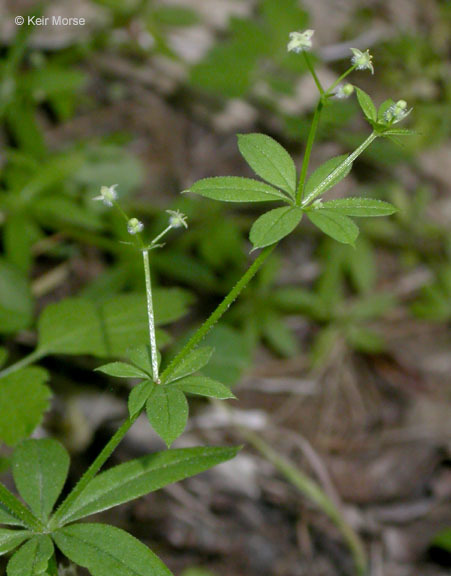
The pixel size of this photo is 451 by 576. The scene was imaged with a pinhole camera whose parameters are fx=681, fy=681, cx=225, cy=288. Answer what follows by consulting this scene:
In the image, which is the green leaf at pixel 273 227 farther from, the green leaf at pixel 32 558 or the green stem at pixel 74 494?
the green leaf at pixel 32 558

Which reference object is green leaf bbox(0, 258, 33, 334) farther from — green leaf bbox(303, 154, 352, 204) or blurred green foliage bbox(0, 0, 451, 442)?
green leaf bbox(303, 154, 352, 204)

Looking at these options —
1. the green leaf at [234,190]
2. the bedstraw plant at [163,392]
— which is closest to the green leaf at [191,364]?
the bedstraw plant at [163,392]

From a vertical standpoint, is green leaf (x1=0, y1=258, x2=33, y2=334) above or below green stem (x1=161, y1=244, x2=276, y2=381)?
below

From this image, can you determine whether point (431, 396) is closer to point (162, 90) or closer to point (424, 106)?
point (424, 106)

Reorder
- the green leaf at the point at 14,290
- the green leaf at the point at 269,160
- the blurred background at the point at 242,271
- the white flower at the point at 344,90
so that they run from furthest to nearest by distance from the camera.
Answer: the blurred background at the point at 242,271 < the green leaf at the point at 14,290 < the green leaf at the point at 269,160 < the white flower at the point at 344,90

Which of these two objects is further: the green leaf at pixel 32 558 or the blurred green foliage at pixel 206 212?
the blurred green foliage at pixel 206 212

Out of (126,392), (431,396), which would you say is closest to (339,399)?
(431,396)

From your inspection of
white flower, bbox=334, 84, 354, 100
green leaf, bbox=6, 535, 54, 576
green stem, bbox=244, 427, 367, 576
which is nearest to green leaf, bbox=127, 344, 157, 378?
green leaf, bbox=6, 535, 54, 576
